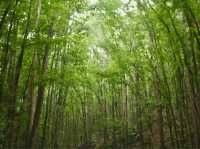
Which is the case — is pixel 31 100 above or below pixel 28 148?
above

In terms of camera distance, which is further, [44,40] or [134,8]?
[134,8]

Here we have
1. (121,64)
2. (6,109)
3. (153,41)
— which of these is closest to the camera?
(6,109)

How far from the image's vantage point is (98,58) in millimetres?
21094

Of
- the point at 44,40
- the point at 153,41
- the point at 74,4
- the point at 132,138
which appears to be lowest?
the point at 132,138

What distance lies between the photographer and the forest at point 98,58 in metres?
8.15

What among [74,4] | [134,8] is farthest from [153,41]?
[74,4]

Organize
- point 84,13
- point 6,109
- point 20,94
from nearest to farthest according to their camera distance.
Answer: point 6,109 < point 20,94 < point 84,13

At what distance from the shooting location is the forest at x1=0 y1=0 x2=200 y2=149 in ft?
26.7

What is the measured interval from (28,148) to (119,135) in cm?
1350

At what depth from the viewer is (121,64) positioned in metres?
14.2

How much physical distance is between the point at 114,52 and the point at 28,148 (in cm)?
809

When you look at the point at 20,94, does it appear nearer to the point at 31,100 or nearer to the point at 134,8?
the point at 31,100

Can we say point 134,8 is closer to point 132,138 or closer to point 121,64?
point 121,64

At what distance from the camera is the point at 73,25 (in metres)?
13.9
